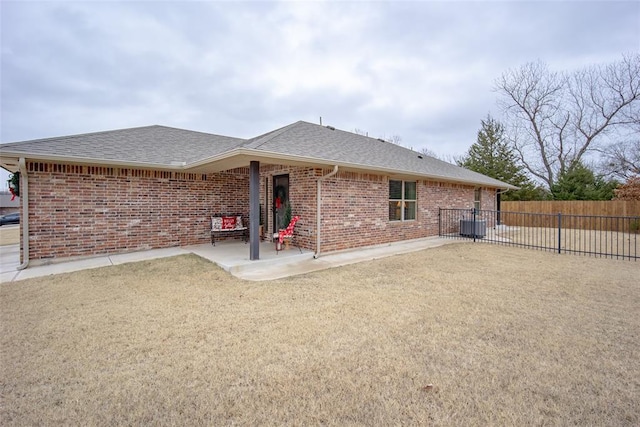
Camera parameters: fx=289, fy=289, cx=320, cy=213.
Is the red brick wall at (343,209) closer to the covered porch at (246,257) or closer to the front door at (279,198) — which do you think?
the front door at (279,198)

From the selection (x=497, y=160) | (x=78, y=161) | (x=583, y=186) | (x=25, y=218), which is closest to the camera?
(x=25, y=218)

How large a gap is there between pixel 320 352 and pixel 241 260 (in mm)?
4155

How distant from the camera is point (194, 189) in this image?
8.91 meters

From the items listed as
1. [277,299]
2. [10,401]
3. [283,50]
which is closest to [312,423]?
[10,401]

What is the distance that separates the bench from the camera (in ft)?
29.0

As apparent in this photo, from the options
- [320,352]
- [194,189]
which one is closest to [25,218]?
[194,189]

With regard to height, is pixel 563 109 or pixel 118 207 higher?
pixel 563 109

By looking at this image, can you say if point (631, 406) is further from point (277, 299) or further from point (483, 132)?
point (483, 132)

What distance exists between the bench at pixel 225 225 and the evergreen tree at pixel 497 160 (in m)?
22.8

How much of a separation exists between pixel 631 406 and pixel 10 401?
4558 millimetres

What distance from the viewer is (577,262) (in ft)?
23.5

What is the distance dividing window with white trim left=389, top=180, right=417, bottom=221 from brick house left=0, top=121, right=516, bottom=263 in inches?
1.5

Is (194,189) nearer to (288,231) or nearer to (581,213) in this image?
(288,231)

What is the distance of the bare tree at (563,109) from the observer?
20562 millimetres
